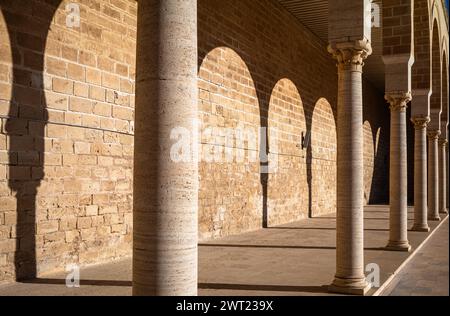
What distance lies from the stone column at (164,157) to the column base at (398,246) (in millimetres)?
6242

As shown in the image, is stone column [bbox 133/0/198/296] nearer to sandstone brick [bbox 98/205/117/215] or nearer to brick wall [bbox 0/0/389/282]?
brick wall [bbox 0/0/389/282]

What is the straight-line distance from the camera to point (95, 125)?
6.81 metres

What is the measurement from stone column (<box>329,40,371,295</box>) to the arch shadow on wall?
11.9 feet

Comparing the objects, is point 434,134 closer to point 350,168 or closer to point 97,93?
point 350,168

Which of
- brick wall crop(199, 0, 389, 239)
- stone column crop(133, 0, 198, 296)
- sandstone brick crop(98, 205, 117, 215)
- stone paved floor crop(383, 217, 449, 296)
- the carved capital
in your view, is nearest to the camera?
stone column crop(133, 0, 198, 296)

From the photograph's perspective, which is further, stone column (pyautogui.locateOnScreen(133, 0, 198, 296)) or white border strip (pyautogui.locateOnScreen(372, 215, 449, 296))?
white border strip (pyautogui.locateOnScreen(372, 215, 449, 296))

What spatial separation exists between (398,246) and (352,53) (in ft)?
13.8

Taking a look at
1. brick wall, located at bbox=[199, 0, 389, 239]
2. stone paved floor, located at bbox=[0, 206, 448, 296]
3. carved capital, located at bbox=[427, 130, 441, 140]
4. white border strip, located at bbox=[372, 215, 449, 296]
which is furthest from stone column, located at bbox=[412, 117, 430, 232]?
brick wall, located at bbox=[199, 0, 389, 239]

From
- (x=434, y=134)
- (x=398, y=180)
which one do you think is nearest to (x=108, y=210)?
(x=398, y=180)

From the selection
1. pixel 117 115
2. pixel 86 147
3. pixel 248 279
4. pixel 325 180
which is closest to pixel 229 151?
pixel 117 115

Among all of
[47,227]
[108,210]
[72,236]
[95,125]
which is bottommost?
[72,236]

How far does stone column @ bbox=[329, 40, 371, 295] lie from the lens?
532 cm
